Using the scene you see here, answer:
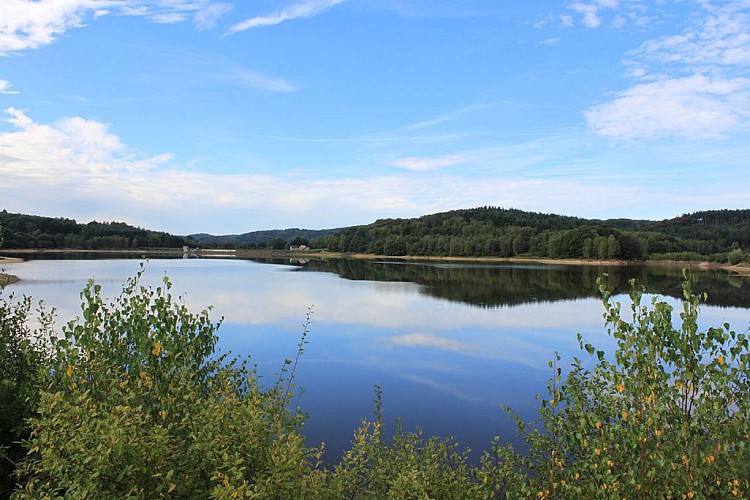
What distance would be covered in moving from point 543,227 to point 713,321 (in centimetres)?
13254

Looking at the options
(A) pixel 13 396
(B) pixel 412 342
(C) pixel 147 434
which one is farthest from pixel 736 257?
(C) pixel 147 434

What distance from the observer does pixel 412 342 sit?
21406mm

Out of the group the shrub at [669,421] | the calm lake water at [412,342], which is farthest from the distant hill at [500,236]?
the shrub at [669,421]

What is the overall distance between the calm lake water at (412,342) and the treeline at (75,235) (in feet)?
326

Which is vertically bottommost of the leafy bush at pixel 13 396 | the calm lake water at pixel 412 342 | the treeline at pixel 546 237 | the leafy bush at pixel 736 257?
the calm lake water at pixel 412 342

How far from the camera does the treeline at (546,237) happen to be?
351 feet

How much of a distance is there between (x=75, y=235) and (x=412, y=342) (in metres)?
151

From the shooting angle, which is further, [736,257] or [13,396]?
[736,257]

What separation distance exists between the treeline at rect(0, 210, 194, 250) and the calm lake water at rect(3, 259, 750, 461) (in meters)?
99.4

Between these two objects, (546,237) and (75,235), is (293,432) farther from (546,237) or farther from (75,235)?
(75,235)

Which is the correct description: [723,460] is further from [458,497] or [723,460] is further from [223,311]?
[223,311]

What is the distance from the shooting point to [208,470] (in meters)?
Answer: 3.64

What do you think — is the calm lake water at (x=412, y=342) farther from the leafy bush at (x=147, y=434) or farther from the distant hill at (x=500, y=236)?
the distant hill at (x=500, y=236)

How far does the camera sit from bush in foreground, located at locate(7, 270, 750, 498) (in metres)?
3.20
